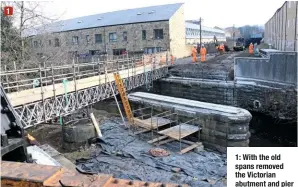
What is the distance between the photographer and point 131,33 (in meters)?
32.7

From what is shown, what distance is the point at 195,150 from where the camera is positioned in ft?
36.1

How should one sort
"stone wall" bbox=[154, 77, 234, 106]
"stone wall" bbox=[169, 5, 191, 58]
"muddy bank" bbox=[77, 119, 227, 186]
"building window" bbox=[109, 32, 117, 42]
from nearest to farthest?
"muddy bank" bbox=[77, 119, 227, 186] → "stone wall" bbox=[154, 77, 234, 106] → "stone wall" bbox=[169, 5, 191, 58] → "building window" bbox=[109, 32, 117, 42]

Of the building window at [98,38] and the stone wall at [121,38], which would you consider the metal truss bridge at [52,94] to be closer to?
the stone wall at [121,38]

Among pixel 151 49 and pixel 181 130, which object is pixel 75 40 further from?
pixel 181 130

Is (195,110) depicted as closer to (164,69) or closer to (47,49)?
(164,69)

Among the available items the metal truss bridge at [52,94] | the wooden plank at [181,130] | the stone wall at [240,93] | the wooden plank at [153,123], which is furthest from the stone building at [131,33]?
the wooden plank at [181,130]

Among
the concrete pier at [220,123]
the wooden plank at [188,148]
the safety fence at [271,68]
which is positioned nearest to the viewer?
the wooden plank at [188,148]

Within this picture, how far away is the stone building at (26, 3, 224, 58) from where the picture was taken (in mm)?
31000

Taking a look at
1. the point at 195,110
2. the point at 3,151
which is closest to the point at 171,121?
the point at 195,110

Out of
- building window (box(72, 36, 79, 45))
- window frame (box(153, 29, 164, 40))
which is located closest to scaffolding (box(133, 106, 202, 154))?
window frame (box(153, 29, 164, 40))

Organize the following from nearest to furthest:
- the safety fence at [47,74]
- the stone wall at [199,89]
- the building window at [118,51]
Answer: the safety fence at [47,74], the stone wall at [199,89], the building window at [118,51]

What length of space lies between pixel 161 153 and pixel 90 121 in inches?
165

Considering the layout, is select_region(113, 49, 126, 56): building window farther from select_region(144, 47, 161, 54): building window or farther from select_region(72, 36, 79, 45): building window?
select_region(72, 36, 79, 45): building window

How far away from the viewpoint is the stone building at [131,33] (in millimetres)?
31000
